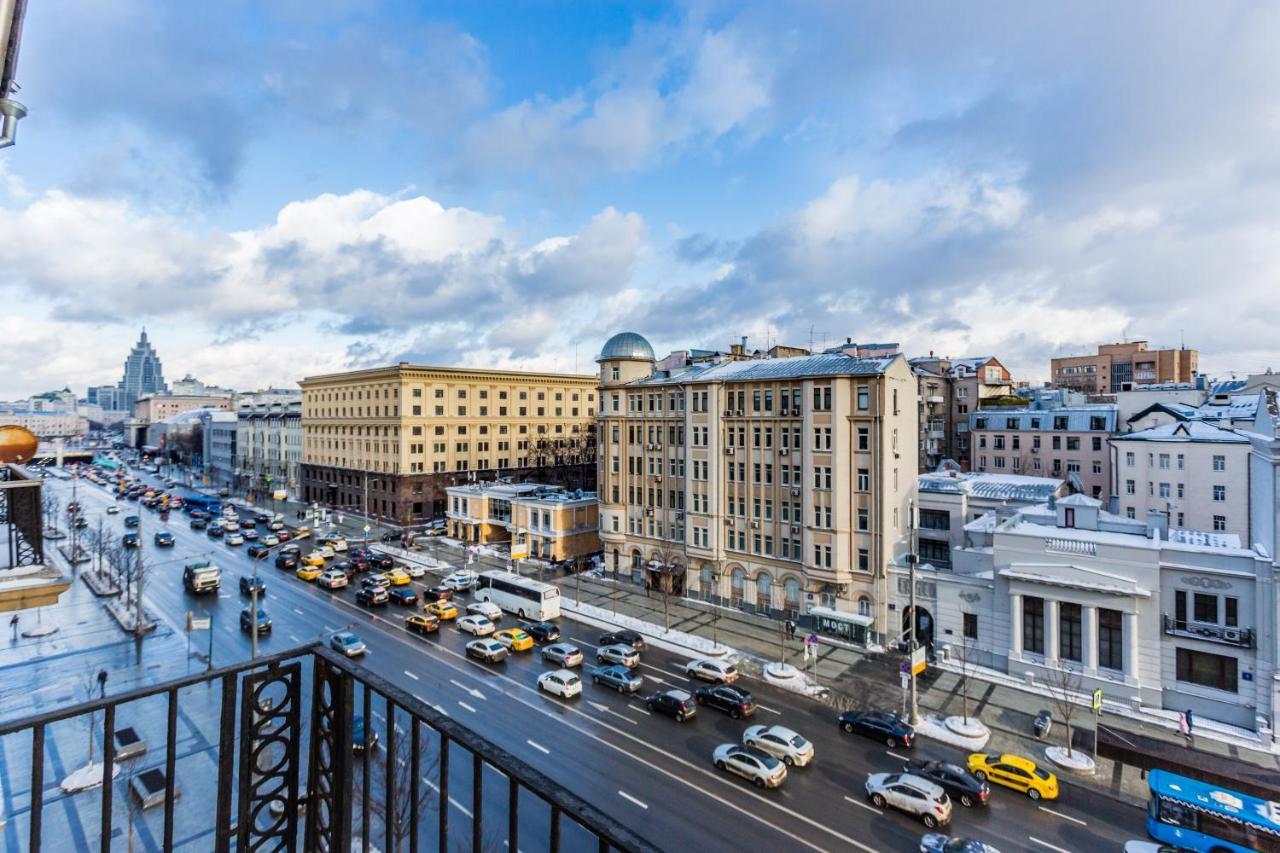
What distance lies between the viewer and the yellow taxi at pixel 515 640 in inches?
1228

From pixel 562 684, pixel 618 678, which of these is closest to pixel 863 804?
pixel 618 678

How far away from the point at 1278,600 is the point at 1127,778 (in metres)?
9.05

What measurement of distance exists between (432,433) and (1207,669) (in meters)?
61.4

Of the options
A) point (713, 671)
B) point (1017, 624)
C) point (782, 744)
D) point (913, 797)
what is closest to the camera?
point (913, 797)

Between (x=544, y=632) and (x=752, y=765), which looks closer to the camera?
(x=752, y=765)

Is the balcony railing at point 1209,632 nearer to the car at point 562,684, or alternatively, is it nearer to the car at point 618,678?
the car at point 618,678

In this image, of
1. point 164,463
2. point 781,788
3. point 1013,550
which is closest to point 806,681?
point 781,788

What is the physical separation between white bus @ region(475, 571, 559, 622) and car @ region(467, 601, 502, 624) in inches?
31.1

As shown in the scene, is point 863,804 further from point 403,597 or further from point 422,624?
point 403,597

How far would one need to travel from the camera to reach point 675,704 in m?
24.2

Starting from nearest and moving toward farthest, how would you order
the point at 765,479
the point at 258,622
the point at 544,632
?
the point at 544,632 → the point at 258,622 → the point at 765,479

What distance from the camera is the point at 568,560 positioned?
4938 cm

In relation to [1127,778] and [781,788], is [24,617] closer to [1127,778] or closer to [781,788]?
[781,788]

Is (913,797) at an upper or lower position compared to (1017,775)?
upper
